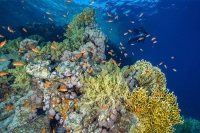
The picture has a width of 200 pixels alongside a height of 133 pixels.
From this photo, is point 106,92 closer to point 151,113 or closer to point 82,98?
point 82,98

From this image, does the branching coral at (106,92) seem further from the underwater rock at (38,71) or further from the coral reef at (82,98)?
the underwater rock at (38,71)

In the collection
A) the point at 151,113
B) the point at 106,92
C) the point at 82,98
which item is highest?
the point at 106,92

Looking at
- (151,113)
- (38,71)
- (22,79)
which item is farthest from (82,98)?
(22,79)

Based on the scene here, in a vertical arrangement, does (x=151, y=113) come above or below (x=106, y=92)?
below

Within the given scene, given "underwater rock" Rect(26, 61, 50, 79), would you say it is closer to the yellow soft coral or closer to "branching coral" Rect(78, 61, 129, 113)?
"branching coral" Rect(78, 61, 129, 113)

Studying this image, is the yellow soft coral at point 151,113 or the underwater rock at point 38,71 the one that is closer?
the yellow soft coral at point 151,113

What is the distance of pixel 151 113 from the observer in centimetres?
539

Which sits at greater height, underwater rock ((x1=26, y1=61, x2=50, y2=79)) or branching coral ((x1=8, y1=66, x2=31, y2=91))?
underwater rock ((x1=26, y1=61, x2=50, y2=79))

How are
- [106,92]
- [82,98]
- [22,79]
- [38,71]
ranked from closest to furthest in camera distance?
[106,92]
[82,98]
[38,71]
[22,79]

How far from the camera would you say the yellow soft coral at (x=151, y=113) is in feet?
17.1

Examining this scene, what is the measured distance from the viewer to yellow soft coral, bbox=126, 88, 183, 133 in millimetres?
5199

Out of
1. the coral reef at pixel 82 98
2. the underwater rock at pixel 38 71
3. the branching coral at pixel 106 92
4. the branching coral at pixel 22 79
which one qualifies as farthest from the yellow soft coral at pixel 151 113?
the branching coral at pixel 22 79

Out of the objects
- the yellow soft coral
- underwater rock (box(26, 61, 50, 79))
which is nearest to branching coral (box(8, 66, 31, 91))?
underwater rock (box(26, 61, 50, 79))

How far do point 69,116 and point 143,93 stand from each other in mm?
2960
